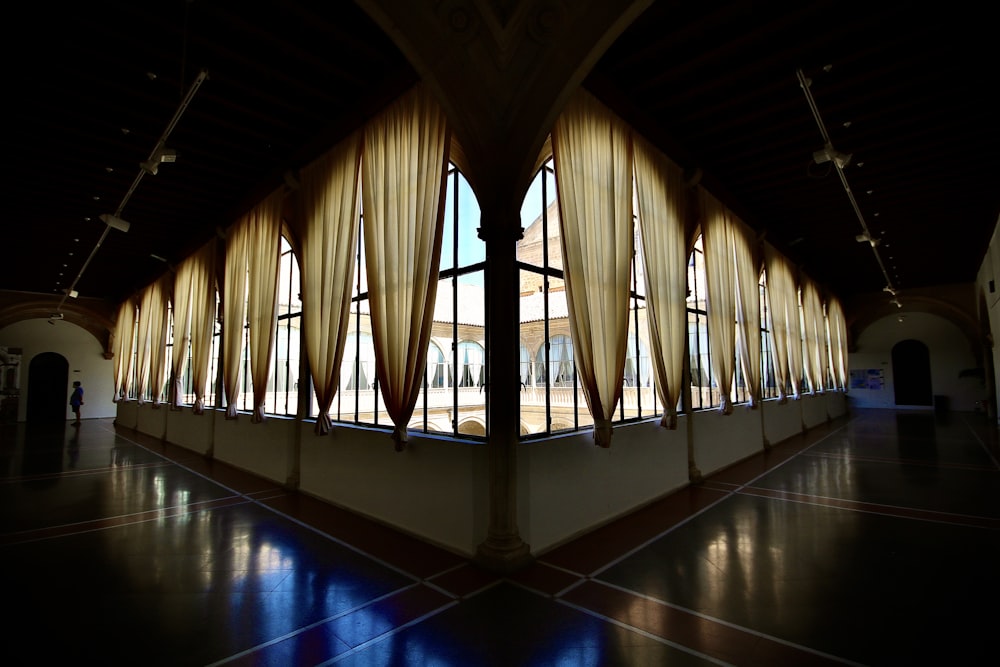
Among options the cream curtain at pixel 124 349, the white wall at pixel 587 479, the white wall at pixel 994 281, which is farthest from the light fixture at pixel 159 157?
the white wall at pixel 994 281

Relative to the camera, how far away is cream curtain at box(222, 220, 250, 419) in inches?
297

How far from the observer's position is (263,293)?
273 inches

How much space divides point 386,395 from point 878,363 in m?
23.2

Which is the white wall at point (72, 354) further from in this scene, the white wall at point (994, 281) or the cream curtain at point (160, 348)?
the white wall at point (994, 281)

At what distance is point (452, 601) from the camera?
10.0 feet

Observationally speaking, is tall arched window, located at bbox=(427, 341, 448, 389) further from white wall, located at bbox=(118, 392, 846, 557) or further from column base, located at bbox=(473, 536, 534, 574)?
column base, located at bbox=(473, 536, 534, 574)

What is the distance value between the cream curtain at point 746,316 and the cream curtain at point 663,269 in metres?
2.76

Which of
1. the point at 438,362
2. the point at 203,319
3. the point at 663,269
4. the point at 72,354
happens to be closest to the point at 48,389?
the point at 72,354

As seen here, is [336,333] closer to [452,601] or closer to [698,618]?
[452,601]

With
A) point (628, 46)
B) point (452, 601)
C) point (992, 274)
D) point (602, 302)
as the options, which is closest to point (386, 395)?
point (452, 601)

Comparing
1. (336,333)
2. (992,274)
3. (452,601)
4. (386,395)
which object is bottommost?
(452,601)

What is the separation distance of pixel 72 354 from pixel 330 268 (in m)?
18.9

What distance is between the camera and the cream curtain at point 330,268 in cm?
529

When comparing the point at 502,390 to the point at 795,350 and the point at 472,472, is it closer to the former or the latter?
the point at 472,472
